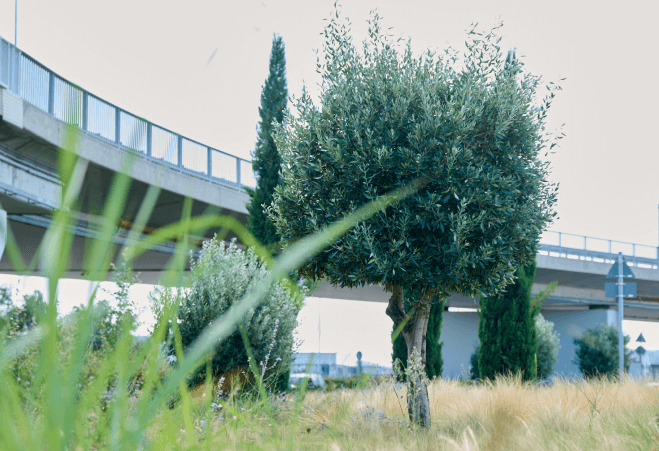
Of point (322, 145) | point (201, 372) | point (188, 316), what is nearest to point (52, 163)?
point (188, 316)

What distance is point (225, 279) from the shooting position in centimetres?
1054

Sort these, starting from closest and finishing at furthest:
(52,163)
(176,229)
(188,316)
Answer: (176,229) < (188,316) < (52,163)

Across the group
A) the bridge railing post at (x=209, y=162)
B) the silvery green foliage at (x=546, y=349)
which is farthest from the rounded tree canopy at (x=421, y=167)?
the silvery green foliage at (x=546, y=349)

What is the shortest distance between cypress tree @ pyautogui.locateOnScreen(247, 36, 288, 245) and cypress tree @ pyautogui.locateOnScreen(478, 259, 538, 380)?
26.8ft

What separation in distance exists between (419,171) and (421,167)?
0.06m

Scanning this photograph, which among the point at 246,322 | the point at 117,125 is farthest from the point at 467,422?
the point at 117,125

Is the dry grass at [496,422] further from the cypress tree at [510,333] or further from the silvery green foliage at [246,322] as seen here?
the cypress tree at [510,333]

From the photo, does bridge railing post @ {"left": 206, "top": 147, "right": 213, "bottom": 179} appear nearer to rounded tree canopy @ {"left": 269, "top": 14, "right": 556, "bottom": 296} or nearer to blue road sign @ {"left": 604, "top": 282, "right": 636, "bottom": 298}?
rounded tree canopy @ {"left": 269, "top": 14, "right": 556, "bottom": 296}

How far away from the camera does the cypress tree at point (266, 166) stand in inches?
583

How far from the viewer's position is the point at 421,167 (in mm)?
7164

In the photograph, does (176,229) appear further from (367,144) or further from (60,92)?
(60,92)

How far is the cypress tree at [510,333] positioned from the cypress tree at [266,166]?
26.8 ft

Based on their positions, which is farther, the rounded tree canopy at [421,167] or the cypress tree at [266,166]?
the cypress tree at [266,166]

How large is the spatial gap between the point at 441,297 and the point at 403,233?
4.74 feet
